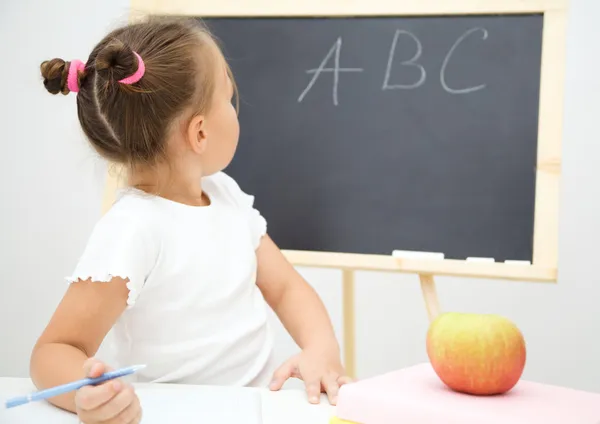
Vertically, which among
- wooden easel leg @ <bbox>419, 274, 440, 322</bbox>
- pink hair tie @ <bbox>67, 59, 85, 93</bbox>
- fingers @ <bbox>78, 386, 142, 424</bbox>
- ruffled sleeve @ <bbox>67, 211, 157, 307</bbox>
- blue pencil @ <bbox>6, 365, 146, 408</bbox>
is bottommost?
wooden easel leg @ <bbox>419, 274, 440, 322</bbox>

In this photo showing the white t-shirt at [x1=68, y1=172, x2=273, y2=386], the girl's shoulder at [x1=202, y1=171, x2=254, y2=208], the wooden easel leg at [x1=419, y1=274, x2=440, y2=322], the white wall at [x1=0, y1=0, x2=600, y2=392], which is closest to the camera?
the white t-shirt at [x1=68, y1=172, x2=273, y2=386]

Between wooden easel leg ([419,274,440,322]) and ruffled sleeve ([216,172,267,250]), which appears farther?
wooden easel leg ([419,274,440,322])

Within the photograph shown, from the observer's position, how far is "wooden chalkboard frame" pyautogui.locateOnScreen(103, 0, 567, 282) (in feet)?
4.97

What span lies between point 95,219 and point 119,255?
1748 mm

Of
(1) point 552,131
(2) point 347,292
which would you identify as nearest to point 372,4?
(1) point 552,131

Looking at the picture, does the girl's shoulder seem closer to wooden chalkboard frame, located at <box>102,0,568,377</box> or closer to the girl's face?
the girl's face

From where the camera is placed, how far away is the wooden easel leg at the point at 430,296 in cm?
150

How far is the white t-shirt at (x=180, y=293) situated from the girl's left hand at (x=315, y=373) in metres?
0.10

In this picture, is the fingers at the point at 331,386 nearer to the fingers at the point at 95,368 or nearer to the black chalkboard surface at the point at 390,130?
the fingers at the point at 95,368

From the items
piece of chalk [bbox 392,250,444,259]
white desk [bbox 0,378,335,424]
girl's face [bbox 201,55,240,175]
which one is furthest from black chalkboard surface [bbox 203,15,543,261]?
white desk [bbox 0,378,335,424]

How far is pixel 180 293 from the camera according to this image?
1003 mm

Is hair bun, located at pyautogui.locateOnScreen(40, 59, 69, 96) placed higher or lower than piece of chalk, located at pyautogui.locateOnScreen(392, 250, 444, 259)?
higher

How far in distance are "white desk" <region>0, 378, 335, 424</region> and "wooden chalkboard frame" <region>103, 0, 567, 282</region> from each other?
73cm

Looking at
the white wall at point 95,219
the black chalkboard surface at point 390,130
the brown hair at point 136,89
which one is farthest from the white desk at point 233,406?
the white wall at point 95,219
